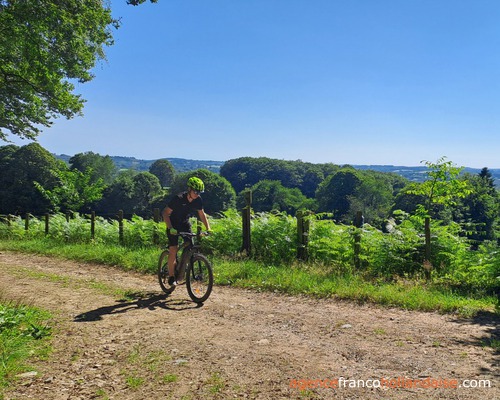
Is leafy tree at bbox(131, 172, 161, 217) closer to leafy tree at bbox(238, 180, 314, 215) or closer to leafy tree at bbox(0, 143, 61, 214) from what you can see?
leafy tree at bbox(0, 143, 61, 214)

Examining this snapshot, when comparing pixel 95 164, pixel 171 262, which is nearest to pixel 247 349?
pixel 171 262

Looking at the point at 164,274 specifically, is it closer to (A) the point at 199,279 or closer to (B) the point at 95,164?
(A) the point at 199,279

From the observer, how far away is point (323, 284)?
7.70 m

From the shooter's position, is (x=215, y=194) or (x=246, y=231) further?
(x=215, y=194)

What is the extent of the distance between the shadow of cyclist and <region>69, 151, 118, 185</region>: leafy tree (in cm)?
8404

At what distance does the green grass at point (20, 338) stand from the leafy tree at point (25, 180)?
52004 millimetres

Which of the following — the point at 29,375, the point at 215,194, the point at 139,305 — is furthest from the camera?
the point at 215,194

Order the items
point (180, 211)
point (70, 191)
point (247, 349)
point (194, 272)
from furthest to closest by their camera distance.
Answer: point (70, 191), point (180, 211), point (194, 272), point (247, 349)

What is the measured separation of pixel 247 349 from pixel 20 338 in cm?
297

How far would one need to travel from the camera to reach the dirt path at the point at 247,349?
3.58m

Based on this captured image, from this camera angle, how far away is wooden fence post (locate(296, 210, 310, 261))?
9.84m

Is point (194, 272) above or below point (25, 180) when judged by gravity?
below

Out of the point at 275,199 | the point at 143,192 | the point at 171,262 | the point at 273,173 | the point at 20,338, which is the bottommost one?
the point at 275,199

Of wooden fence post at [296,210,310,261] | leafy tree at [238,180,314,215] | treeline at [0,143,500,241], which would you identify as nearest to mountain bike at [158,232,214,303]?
wooden fence post at [296,210,310,261]
